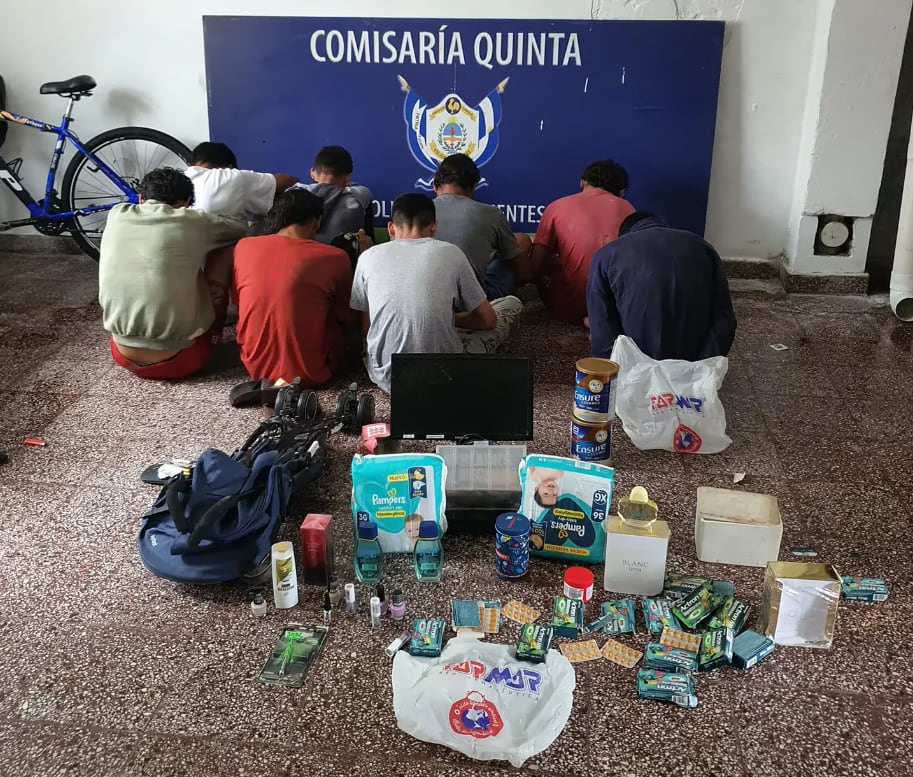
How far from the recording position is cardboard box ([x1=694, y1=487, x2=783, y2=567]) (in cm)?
288

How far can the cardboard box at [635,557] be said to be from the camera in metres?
2.71

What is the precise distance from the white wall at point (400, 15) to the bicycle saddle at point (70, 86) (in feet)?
0.78

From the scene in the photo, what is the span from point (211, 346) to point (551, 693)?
2809 mm

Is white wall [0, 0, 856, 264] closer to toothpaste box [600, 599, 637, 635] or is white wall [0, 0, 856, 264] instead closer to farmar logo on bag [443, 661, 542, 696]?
toothpaste box [600, 599, 637, 635]

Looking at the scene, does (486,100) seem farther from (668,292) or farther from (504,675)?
(504,675)

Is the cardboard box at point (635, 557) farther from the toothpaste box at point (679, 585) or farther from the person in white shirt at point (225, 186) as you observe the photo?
the person in white shirt at point (225, 186)

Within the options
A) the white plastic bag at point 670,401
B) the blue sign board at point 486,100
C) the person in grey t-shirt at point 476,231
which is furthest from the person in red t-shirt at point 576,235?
the white plastic bag at point 670,401

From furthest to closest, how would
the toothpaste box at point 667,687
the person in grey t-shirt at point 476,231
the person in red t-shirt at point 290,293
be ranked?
the person in grey t-shirt at point 476,231 → the person in red t-shirt at point 290,293 → the toothpaste box at point 667,687

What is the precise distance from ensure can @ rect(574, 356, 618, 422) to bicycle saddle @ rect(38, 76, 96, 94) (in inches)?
147

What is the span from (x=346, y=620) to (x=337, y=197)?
2717 mm

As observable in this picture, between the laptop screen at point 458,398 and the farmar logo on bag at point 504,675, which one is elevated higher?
the laptop screen at point 458,398

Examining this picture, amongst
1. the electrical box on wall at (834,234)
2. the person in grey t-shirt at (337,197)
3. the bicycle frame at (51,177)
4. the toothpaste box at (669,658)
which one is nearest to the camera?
the toothpaste box at (669,658)

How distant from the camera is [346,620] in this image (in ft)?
8.77

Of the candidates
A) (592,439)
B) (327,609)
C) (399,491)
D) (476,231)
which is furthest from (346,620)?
(476,231)
